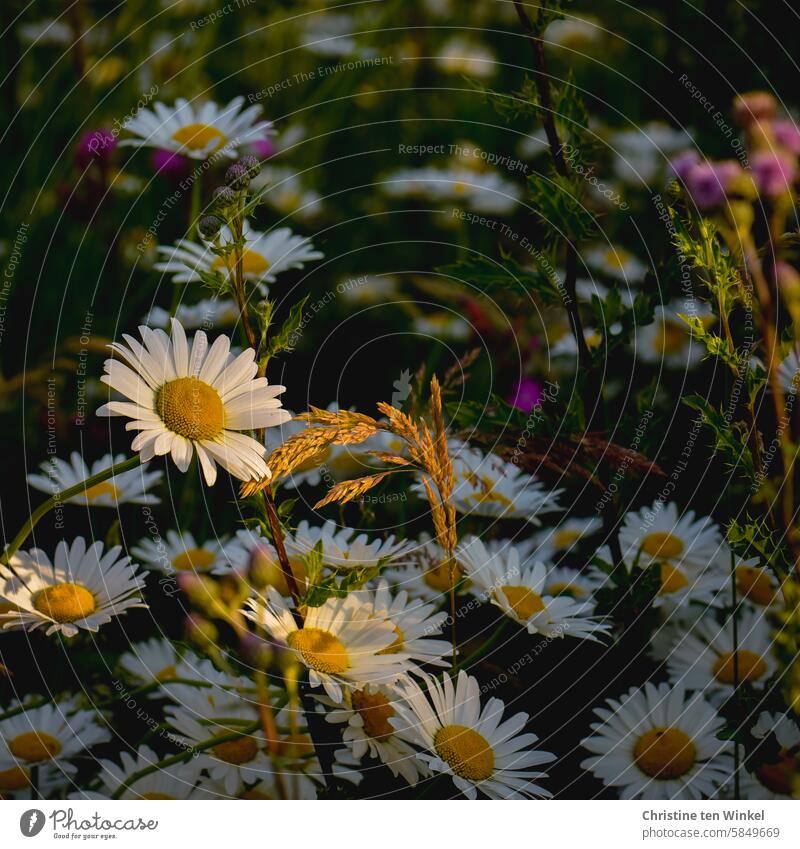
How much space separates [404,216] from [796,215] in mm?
809

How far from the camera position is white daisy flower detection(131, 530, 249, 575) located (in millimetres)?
792

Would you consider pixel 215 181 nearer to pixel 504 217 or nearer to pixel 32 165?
pixel 32 165

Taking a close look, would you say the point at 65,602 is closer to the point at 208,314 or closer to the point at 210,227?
the point at 210,227

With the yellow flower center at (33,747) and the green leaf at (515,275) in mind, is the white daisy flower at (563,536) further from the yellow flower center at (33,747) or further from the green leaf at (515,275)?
the yellow flower center at (33,747)

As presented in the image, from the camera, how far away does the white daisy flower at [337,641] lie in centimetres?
61

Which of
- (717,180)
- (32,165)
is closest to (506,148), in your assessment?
(32,165)

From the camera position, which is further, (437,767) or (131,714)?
(131,714)

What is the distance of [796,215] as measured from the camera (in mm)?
866

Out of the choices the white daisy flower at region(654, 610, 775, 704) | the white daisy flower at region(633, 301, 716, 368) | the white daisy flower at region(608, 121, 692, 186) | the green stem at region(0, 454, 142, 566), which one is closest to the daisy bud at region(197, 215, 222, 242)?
the green stem at region(0, 454, 142, 566)

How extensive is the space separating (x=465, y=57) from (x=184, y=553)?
1356mm

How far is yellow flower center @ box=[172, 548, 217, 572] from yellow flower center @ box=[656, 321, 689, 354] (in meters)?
0.66

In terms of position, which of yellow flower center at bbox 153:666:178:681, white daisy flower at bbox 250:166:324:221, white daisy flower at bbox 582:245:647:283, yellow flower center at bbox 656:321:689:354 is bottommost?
yellow flower center at bbox 153:666:178:681

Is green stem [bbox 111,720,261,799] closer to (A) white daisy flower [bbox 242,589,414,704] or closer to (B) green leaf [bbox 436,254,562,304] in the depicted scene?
(A) white daisy flower [bbox 242,589,414,704]
